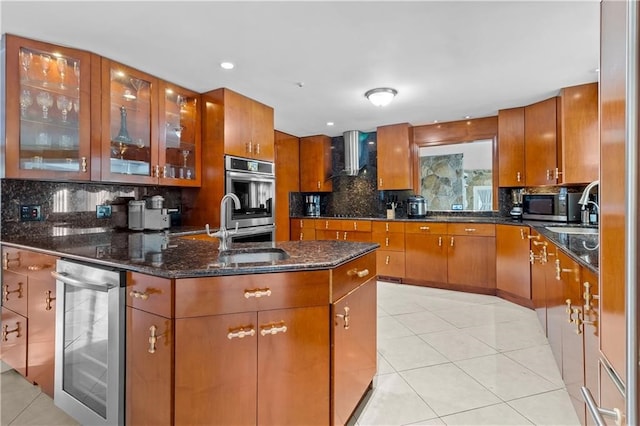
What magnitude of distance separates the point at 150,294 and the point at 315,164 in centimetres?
440

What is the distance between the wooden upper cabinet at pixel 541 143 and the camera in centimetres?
360

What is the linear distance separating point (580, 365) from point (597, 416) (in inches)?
41.0

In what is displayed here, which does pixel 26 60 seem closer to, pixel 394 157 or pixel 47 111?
pixel 47 111

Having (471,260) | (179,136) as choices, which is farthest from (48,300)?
(471,260)

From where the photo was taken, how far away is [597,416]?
2.36ft

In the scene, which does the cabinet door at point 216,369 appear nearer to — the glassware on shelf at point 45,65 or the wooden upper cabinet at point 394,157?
the glassware on shelf at point 45,65

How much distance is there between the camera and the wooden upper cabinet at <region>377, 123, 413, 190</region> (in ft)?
15.5

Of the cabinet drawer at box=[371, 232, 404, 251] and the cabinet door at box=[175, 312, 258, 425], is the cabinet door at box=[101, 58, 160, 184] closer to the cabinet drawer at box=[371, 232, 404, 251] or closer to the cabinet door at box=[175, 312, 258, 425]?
the cabinet door at box=[175, 312, 258, 425]

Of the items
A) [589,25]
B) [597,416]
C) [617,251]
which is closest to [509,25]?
[589,25]

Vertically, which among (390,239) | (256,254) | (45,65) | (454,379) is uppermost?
(45,65)

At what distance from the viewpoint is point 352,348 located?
1615 millimetres

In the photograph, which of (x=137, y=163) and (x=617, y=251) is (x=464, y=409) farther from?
(x=137, y=163)

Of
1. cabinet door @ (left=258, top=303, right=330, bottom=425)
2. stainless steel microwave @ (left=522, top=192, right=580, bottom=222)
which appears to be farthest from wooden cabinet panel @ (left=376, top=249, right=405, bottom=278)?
cabinet door @ (left=258, top=303, right=330, bottom=425)

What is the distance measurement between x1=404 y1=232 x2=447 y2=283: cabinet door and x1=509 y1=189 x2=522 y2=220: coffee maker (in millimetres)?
879
